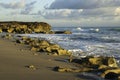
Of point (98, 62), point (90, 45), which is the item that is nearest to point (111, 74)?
point (98, 62)

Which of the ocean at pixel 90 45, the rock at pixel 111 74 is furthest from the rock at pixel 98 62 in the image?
the rock at pixel 111 74

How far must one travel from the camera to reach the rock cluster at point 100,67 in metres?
11.2

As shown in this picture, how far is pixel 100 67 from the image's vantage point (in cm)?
1285

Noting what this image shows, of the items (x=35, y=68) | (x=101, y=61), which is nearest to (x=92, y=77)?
(x=35, y=68)

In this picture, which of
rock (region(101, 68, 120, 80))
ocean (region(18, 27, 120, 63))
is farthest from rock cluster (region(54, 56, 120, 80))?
ocean (region(18, 27, 120, 63))

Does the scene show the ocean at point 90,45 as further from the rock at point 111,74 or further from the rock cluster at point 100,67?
the rock at point 111,74

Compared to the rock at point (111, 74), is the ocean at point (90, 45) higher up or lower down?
higher up

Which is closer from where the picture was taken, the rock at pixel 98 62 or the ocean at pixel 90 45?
the rock at pixel 98 62

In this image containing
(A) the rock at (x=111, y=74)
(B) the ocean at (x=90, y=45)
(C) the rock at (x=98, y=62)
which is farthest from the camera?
(B) the ocean at (x=90, y=45)

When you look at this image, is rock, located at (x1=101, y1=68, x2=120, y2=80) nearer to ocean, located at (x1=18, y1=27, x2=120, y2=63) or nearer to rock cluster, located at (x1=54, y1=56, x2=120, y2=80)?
rock cluster, located at (x1=54, y1=56, x2=120, y2=80)

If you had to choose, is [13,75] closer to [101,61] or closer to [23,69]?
[23,69]

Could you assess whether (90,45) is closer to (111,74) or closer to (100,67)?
(100,67)

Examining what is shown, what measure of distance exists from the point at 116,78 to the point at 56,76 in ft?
6.85

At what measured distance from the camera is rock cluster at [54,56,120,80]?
11250 mm
